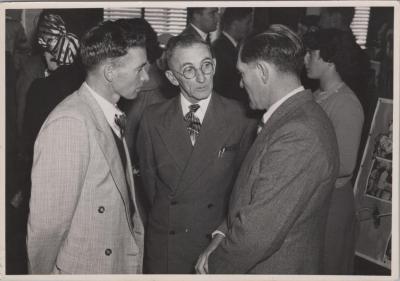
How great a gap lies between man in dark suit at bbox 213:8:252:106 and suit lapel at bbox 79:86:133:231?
90 cm

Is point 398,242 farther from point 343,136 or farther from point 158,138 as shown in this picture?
point 158,138

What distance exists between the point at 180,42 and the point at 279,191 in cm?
88

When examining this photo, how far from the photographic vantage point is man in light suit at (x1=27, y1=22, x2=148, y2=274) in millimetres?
1278

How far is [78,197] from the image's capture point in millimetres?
1324

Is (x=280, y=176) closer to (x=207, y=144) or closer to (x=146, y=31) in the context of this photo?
(x=207, y=144)

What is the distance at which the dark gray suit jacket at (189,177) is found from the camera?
1.74 metres

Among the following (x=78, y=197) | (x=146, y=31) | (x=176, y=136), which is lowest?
(x=78, y=197)

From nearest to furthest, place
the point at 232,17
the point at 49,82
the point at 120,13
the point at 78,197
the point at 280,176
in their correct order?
the point at 280,176 → the point at 78,197 → the point at 120,13 → the point at 49,82 → the point at 232,17

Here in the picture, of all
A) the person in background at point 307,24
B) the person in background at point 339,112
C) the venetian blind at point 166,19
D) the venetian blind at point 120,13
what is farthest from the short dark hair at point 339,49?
the venetian blind at point 120,13

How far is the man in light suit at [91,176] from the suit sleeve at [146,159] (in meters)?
0.25

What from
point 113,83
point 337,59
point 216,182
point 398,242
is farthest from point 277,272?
point 337,59

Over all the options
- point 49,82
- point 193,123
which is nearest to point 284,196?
point 193,123

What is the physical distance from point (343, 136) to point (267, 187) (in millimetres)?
875

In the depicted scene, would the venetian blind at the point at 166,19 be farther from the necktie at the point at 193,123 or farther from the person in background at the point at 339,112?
the person in background at the point at 339,112
